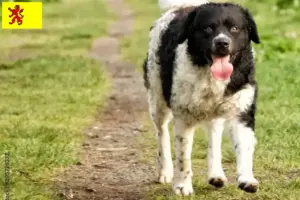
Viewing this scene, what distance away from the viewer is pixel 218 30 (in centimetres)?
693

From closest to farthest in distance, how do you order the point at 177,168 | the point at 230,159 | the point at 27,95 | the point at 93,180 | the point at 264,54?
the point at 177,168, the point at 93,180, the point at 230,159, the point at 27,95, the point at 264,54

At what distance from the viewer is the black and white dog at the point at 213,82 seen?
691 cm

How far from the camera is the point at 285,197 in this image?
7137mm

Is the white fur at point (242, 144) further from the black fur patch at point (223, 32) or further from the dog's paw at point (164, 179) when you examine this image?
the dog's paw at point (164, 179)

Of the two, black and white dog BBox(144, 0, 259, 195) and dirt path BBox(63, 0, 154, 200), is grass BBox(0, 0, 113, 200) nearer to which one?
dirt path BBox(63, 0, 154, 200)

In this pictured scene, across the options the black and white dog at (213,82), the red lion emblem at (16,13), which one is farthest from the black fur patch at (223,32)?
the red lion emblem at (16,13)

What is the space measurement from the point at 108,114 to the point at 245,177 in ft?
17.3

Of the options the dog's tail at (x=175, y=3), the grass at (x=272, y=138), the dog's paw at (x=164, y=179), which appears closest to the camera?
the grass at (x=272, y=138)

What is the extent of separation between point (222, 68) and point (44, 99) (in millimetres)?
6171

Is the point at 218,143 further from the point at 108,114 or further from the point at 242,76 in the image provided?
the point at 108,114

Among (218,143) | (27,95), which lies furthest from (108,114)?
(218,143)

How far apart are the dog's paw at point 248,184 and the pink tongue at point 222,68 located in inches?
29.8

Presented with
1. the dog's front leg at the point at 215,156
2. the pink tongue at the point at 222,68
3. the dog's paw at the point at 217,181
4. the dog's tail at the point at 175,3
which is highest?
the dog's tail at the point at 175,3

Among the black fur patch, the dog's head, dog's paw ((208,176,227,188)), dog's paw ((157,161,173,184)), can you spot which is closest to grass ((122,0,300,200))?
dog's paw ((208,176,227,188))
